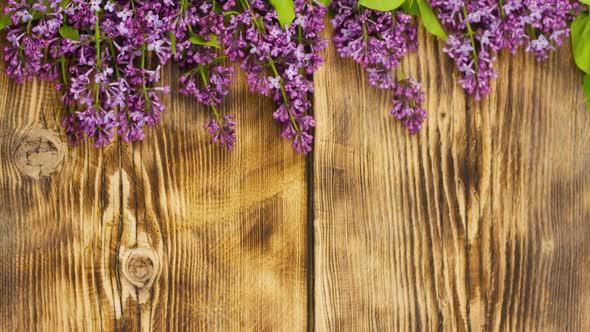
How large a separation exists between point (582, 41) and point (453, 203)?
0.39 meters

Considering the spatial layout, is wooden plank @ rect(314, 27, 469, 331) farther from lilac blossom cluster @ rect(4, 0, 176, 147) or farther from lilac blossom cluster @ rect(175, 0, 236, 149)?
lilac blossom cluster @ rect(4, 0, 176, 147)

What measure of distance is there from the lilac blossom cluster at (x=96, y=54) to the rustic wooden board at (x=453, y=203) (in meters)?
0.32

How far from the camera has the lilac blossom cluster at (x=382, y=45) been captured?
127cm

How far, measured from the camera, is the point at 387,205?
53.9 inches

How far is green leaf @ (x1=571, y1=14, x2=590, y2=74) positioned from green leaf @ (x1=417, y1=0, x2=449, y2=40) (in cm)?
28

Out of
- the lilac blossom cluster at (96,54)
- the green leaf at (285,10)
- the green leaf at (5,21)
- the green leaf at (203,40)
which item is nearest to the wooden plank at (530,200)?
the green leaf at (285,10)

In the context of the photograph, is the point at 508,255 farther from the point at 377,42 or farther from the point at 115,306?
the point at 115,306

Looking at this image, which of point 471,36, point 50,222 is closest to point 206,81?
point 50,222

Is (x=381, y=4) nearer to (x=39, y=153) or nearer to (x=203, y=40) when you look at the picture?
(x=203, y=40)

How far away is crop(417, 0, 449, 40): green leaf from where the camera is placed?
4.26ft

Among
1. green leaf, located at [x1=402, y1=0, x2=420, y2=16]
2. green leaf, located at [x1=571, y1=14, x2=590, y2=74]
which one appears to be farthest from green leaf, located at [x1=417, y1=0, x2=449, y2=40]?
green leaf, located at [x1=571, y1=14, x2=590, y2=74]

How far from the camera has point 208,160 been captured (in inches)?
50.8

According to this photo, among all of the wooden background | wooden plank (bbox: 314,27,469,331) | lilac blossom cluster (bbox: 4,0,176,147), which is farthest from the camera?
wooden plank (bbox: 314,27,469,331)

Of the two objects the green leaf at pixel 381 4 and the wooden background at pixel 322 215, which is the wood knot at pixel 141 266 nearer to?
the wooden background at pixel 322 215
